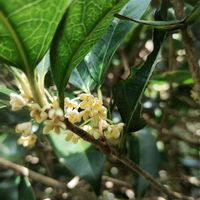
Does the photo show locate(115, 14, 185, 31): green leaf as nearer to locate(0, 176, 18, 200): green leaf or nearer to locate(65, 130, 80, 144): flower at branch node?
locate(65, 130, 80, 144): flower at branch node

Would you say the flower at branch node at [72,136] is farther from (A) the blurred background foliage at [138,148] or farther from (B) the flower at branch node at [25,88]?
(A) the blurred background foliage at [138,148]

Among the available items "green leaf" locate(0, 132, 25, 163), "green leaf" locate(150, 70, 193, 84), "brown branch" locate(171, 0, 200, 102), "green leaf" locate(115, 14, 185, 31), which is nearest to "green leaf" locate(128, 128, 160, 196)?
"green leaf" locate(150, 70, 193, 84)

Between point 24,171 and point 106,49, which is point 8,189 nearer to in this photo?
point 24,171

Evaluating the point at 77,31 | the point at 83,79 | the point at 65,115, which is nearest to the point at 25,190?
the point at 83,79

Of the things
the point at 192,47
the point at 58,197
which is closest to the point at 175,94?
the point at 58,197

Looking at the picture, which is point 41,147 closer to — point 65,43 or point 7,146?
point 7,146

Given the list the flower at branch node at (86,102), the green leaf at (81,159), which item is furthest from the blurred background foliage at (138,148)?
the flower at branch node at (86,102)
